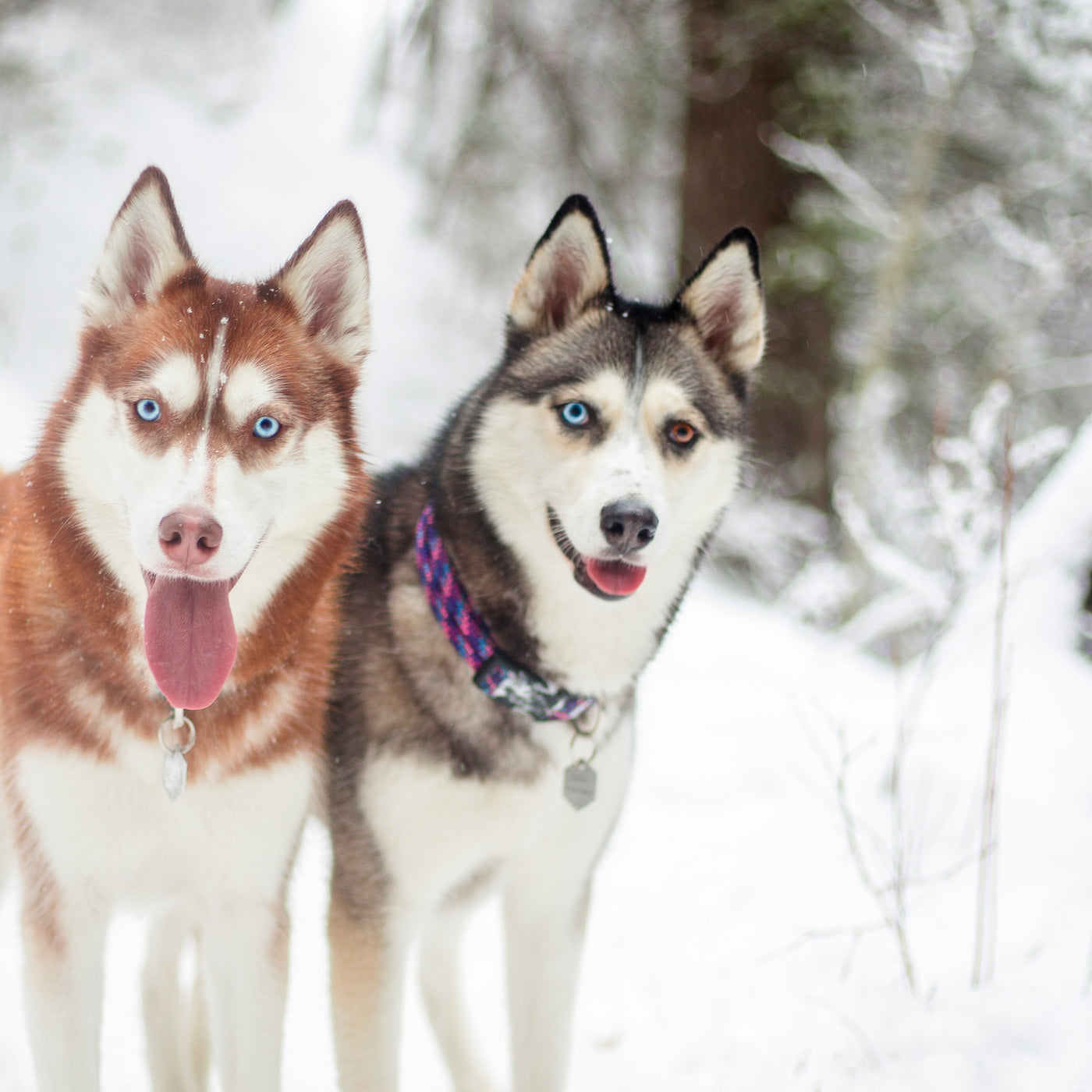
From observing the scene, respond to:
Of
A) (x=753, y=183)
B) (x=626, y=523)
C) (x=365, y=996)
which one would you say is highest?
(x=753, y=183)

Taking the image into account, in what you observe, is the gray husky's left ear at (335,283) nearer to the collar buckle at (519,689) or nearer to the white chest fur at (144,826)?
the collar buckle at (519,689)

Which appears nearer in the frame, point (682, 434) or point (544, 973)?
point (682, 434)

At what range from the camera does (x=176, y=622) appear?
5.22 feet

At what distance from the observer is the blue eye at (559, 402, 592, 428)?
1.97 meters

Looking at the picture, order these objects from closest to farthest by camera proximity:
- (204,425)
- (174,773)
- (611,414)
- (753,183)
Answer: (204,425) < (174,773) < (611,414) < (753,183)

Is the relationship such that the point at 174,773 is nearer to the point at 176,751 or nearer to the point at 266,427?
the point at 176,751

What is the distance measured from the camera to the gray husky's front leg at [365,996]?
6.42 feet

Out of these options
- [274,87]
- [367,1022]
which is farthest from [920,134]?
[274,87]

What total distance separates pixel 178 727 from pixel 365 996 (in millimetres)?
728

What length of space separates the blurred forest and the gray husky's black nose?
3.00 m

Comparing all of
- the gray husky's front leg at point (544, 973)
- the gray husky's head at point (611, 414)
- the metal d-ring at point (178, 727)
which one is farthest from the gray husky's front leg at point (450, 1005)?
the gray husky's head at point (611, 414)

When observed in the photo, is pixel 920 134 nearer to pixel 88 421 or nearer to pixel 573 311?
pixel 573 311

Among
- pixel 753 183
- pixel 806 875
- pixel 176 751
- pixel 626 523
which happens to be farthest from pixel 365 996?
pixel 753 183

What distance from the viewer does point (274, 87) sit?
10.5 meters
